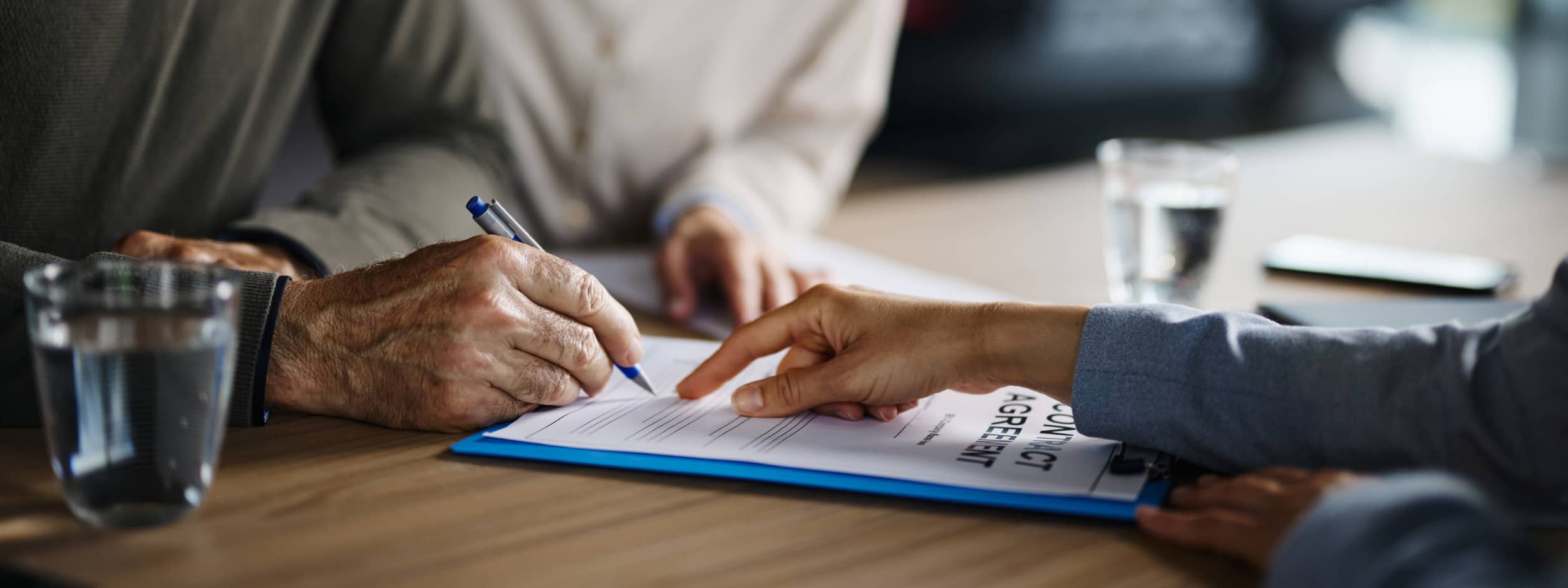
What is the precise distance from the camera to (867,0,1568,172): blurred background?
116 inches

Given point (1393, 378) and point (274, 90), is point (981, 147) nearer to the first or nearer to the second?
point (274, 90)

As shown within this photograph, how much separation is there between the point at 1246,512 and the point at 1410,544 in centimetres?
13

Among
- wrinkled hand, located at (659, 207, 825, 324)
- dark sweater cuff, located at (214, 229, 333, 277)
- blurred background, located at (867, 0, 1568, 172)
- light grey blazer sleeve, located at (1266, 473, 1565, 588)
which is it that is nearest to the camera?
light grey blazer sleeve, located at (1266, 473, 1565, 588)

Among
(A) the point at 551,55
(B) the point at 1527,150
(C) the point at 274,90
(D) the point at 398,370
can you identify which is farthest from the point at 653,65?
(B) the point at 1527,150

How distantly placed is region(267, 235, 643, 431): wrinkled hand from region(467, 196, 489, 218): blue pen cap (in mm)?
23

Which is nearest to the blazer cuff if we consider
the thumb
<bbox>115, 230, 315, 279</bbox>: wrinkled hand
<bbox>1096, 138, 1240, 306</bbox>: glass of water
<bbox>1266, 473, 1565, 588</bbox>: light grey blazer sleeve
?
<bbox>1096, 138, 1240, 306</bbox>: glass of water

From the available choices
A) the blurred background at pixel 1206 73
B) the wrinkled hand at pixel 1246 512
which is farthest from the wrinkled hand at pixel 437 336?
the blurred background at pixel 1206 73

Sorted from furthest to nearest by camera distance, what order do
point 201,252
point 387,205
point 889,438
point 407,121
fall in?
point 407,121 < point 387,205 < point 201,252 < point 889,438

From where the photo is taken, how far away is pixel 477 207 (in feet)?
2.63

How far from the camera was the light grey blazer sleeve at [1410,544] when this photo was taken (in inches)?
19.1

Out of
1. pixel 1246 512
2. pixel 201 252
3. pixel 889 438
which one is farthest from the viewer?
pixel 201 252

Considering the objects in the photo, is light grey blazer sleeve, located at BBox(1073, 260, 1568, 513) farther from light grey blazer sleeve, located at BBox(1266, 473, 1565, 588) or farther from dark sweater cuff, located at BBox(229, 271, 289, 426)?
dark sweater cuff, located at BBox(229, 271, 289, 426)

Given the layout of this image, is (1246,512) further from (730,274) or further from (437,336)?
(730,274)

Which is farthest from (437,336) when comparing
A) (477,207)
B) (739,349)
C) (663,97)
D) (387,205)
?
(663,97)
